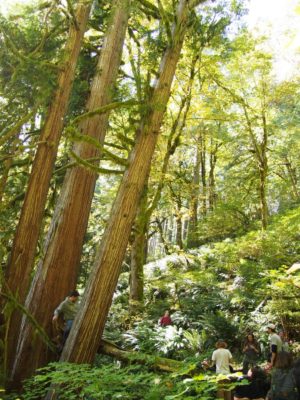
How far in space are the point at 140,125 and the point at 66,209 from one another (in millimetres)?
2243

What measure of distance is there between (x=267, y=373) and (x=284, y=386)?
2.20 m

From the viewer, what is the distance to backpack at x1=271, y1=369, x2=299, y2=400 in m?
5.00

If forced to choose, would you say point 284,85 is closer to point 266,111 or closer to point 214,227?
point 266,111

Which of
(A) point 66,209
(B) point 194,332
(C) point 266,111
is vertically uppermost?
(C) point 266,111

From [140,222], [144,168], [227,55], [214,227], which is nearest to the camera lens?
[144,168]

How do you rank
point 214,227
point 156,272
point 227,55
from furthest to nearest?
point 214,227 < point 156,272 < point 227,55

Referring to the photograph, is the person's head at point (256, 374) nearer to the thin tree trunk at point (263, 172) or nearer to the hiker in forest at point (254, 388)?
the hiker in forest at point (254, 388)

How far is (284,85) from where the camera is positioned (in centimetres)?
1339

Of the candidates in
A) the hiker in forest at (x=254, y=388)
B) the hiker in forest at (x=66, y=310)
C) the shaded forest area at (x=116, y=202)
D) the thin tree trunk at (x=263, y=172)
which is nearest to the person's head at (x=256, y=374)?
the hiker in forest at (x=254, y=388)

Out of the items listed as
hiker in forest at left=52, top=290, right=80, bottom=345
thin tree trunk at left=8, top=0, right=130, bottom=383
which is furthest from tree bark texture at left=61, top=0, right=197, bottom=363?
thin tree trunk at left=8, top=0, right=130, bottom=383

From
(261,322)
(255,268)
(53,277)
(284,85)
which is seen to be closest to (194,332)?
(261,322)

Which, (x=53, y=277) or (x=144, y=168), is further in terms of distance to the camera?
(x=53, y=277)

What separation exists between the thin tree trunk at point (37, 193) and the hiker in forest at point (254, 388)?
416 cm

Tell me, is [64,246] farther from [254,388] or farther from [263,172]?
[263,172]
